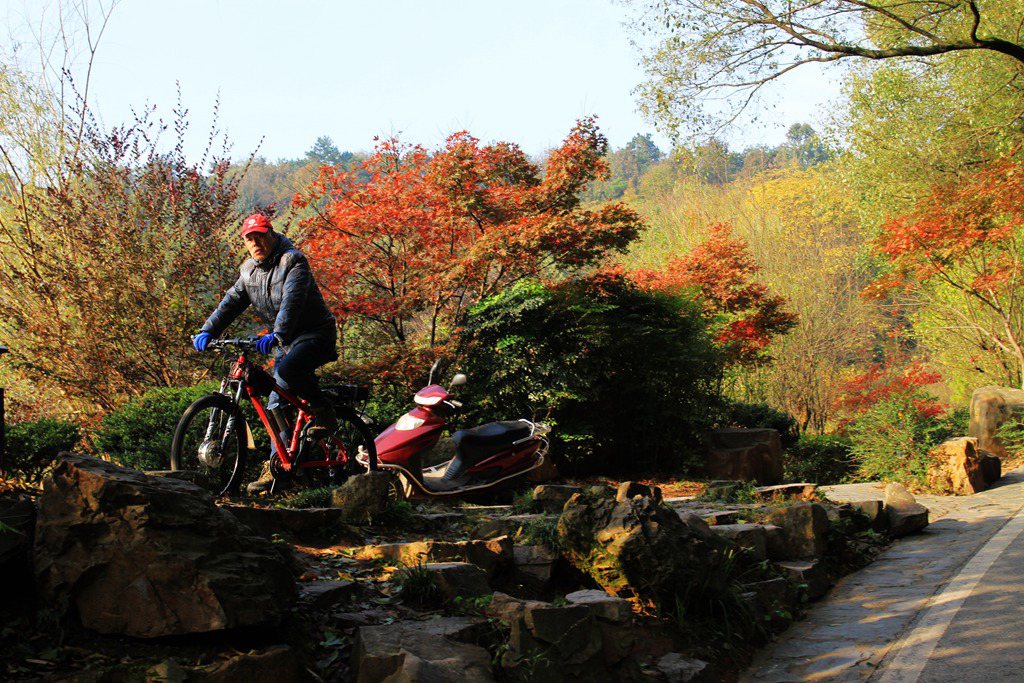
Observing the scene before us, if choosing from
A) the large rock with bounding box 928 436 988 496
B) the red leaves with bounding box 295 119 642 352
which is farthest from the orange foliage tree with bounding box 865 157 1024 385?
the red leaves with bounding box 295 119 642 352

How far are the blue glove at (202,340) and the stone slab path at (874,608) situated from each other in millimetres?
3652

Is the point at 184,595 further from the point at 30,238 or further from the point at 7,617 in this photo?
the point at 30,238

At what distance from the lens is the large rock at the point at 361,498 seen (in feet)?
17.1

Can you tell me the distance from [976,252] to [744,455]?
9.74 m

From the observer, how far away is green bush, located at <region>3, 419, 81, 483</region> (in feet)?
24.2

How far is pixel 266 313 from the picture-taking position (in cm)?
573

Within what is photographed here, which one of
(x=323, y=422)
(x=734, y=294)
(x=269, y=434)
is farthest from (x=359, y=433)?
(x=734, y=294)

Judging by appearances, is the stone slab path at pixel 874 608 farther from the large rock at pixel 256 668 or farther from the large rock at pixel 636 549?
the large rock at pixel 256 668

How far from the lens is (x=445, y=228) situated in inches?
456

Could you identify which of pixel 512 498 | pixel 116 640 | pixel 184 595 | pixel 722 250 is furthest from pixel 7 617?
pixel 722 250

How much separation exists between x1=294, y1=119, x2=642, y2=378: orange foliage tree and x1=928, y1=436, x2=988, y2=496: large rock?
4867 mm

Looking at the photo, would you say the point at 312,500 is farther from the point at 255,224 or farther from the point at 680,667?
the point at 680,667

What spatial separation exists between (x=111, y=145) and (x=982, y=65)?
17.0 meters

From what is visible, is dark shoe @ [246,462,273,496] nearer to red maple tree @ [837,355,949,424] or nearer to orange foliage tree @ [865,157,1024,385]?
orange foliage tree @ [865,157,1024,385]
